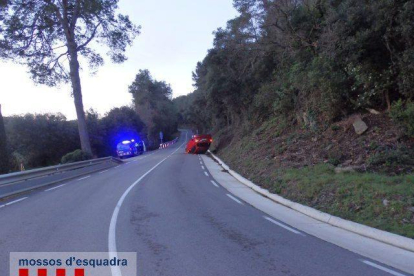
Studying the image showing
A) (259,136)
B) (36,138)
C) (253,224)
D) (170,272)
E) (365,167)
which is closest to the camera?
(170,272)

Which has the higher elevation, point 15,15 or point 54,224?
point 15,15

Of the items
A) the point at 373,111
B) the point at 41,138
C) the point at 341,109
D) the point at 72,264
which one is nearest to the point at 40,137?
the point at 41,138

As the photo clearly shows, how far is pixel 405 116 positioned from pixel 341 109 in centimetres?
482

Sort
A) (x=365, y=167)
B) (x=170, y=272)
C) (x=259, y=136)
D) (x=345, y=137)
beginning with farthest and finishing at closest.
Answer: (x=259, y=136)
(x=345, y=137)
(x=365, y=167)
(x=170, y=272)

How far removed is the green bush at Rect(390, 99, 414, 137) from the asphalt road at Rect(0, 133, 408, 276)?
5.79 m

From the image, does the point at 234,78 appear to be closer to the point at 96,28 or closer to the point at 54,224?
the point at 96,28

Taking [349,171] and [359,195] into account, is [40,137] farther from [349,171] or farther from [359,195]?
[359,195]

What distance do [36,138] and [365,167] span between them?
3946cm

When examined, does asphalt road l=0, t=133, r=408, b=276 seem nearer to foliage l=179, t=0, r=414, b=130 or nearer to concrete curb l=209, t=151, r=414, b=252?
concrete curb l=209, t=151, r=414, b=252

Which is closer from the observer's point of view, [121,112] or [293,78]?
[293,78]

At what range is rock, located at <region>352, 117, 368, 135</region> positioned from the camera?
15438 millimetres

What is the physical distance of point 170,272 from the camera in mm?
6113

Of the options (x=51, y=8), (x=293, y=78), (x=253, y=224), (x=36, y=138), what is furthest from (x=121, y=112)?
(x=253, y=224)

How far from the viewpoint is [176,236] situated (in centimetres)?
827
